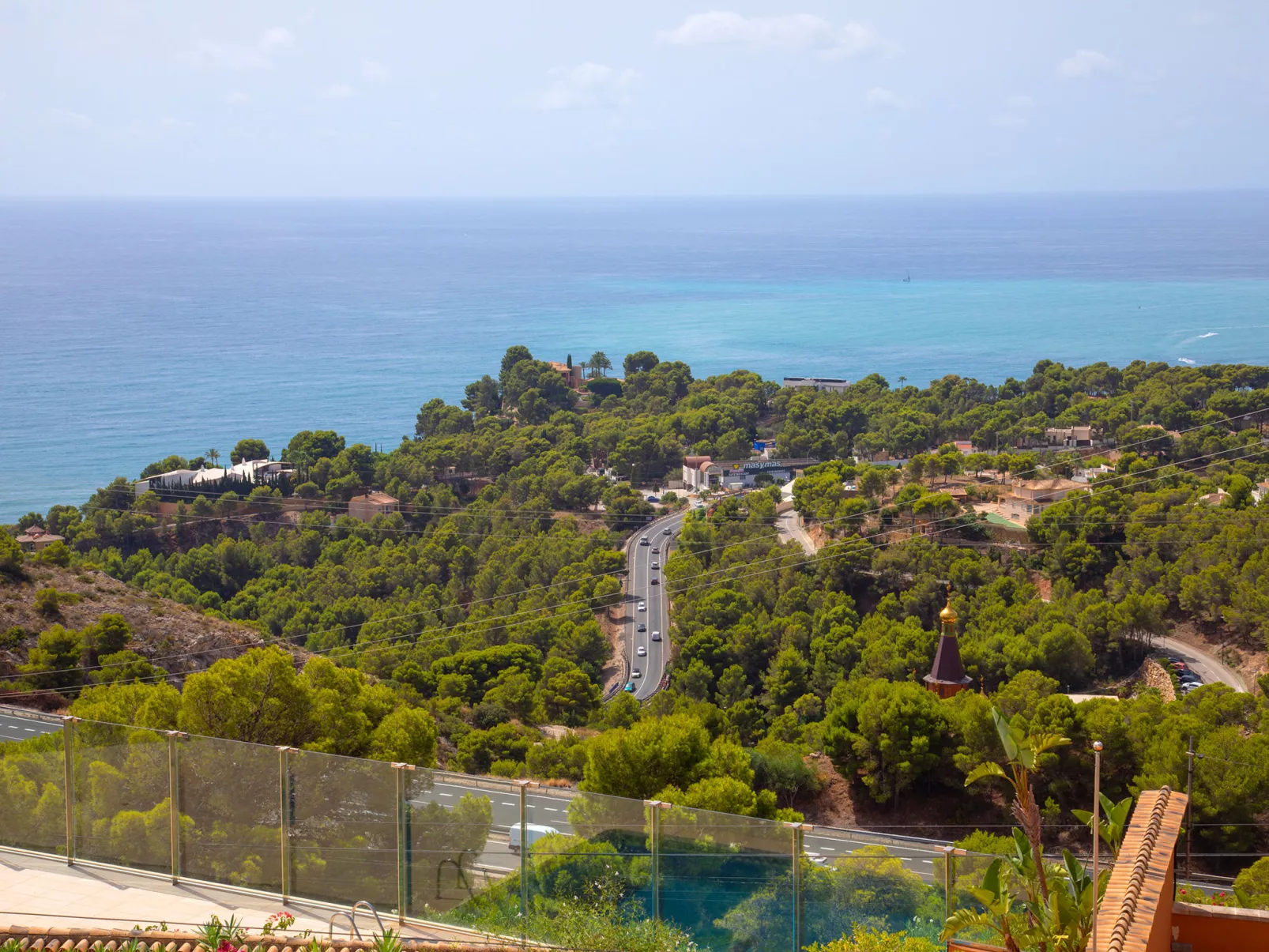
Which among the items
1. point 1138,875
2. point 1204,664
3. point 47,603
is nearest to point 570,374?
point 47,603

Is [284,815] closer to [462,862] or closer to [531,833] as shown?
[462,862]

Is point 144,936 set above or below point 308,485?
above

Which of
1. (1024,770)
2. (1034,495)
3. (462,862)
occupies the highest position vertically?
(1024,770)

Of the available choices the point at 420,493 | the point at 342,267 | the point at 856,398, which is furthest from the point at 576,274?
the point at 420,493

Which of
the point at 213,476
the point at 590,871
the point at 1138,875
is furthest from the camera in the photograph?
the point at 213,476

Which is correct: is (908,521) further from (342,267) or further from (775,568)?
(342,267)
